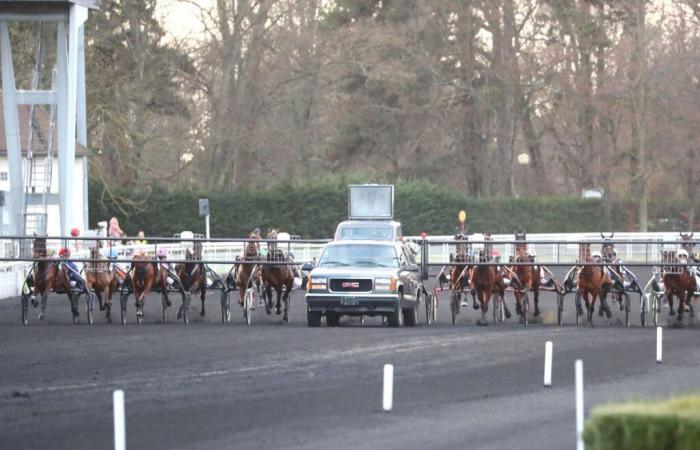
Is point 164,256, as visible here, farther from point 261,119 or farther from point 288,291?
point 261,119

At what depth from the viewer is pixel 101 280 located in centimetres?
2666

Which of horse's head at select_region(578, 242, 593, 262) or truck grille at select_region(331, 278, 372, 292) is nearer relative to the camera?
truck grille at select_region(331, 278, 372, 292)

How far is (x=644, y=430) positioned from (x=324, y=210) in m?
52.1

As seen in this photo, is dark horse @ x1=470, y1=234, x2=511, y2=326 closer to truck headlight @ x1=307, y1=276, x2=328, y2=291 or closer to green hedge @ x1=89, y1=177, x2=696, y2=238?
truck headlight @ x1=307, y1=276, x2=328, y2=291

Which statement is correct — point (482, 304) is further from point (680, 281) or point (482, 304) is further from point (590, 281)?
point (680, 281)

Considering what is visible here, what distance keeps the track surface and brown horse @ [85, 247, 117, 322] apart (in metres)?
1.21

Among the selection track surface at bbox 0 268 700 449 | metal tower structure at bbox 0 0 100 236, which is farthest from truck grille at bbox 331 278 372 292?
metal tower structure at bbox 0 0 100 236

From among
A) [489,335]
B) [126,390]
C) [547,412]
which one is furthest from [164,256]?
[547,412]

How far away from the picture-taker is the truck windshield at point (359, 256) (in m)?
25.8

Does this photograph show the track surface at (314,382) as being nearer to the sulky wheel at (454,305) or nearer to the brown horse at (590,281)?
the brown horse at (590,281)

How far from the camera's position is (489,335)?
905 inches

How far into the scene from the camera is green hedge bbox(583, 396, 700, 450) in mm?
6742

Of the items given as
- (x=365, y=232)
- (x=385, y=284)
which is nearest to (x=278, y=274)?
(x=385, y=284)

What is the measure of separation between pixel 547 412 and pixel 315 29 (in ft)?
156
